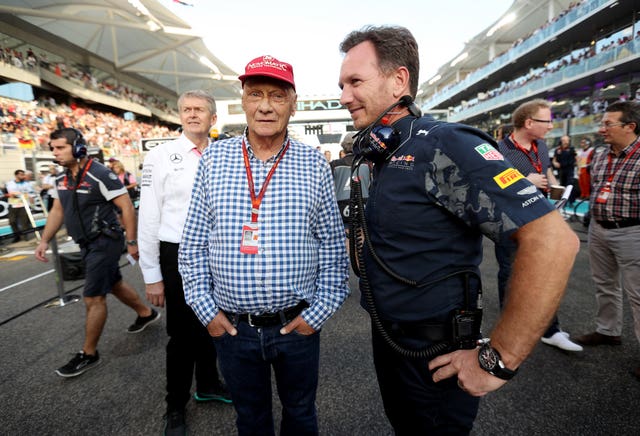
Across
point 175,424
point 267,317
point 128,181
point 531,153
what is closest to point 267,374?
point 267,317

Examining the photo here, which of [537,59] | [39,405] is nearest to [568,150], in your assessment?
[39,405]

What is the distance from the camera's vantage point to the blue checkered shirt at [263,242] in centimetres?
141

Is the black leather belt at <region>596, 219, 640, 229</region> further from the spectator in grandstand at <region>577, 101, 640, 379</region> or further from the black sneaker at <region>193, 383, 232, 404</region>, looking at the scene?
the black sneaker at <region>193, 383, 232, 404</region>

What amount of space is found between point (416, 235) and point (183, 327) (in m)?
1.74

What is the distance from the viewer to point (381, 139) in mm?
1152

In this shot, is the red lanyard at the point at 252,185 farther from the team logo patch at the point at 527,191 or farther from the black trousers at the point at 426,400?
the team logo patch at the point at 527,191

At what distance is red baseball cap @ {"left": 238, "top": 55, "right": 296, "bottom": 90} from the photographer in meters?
1.44

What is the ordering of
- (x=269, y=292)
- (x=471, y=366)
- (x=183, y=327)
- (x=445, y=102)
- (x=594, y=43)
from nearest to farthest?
(x=471, y=366), (x=269, y=292), (x=183, y=327), (x=594, y=43), (x=445, y=102)

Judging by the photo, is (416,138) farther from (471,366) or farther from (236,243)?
(236,243)

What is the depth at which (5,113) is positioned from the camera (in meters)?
12.9


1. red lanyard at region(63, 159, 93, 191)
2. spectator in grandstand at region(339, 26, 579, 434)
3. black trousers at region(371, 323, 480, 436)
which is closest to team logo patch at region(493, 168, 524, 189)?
spectator in grandstand at region(339, 26, 579, 434)

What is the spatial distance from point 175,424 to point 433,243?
2.02m

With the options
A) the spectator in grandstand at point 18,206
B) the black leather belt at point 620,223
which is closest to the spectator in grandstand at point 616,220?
the black leather belt at point 620,223

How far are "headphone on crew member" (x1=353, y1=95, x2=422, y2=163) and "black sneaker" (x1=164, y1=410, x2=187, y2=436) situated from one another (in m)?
2.01
